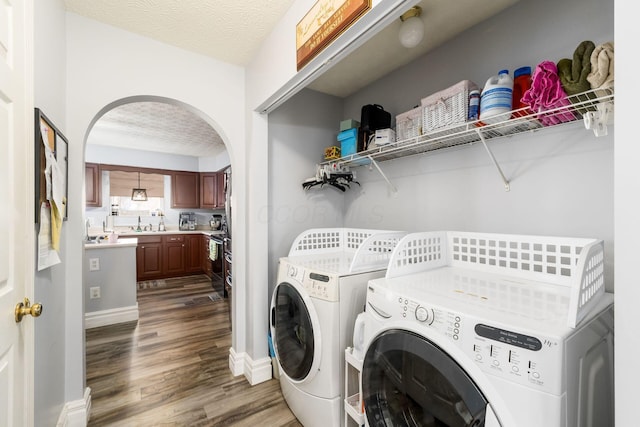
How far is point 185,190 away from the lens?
18.2 feet

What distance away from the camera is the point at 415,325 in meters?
0.93

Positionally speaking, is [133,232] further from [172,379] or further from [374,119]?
[374,119]

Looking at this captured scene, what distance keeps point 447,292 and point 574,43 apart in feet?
4.38

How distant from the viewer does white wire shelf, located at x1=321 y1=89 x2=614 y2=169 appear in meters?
1.05

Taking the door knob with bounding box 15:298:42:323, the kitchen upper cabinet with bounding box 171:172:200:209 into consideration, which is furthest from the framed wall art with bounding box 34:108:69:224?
the kitchen upper cabinet with bounding box 171:172:200:209

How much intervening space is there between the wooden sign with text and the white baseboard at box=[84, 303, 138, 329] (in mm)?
3361

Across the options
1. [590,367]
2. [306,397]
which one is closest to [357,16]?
[590,367]

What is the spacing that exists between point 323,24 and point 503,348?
1442 mm

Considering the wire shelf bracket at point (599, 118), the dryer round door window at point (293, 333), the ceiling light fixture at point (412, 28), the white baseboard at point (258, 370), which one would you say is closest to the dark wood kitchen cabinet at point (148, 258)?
the white baseboard at point (258, 370)

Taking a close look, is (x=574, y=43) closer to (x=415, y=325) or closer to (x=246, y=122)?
(x=415, y=325)

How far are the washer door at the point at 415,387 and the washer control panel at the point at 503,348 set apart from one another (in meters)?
0.07

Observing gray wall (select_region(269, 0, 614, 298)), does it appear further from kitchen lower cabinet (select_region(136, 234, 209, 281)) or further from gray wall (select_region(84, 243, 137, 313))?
kitchen lower cabinet (select_region(136, 234, 209, 281))

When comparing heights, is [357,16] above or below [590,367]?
above

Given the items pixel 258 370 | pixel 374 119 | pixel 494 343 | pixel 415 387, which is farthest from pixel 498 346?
pixel 258 370
